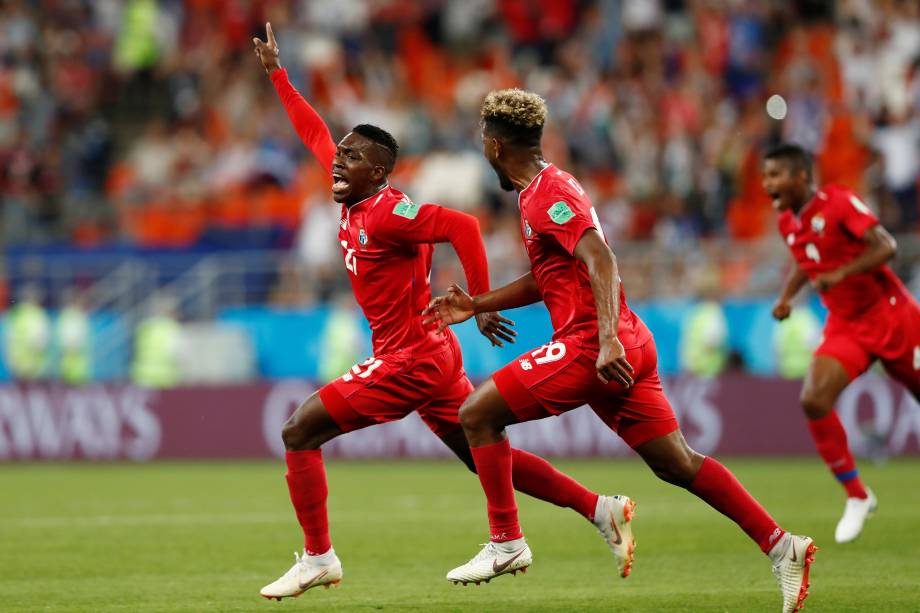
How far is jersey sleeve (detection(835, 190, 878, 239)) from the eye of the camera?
1016 centimetres

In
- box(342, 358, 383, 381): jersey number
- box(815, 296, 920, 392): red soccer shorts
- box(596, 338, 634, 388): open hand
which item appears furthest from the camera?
box(815, 296, 920, 392): red soccer shorts

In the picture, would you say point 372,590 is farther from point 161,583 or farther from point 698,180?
point 698,180

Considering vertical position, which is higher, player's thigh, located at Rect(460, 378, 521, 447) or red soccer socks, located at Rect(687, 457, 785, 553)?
player's thigh, located at Rect(460, 378, 521, 447)

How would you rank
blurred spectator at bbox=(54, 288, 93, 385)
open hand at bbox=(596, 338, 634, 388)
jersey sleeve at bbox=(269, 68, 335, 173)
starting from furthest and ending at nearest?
blurred spectator at bbox=(54, 288, 93, 385) < jersey sleeve at bbox=(269, 68, 335, 173) < open hand at bbox=(596, 338, 634, 388)

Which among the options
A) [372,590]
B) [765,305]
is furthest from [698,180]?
[372,590]

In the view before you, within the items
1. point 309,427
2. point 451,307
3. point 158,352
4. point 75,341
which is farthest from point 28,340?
point 451,307

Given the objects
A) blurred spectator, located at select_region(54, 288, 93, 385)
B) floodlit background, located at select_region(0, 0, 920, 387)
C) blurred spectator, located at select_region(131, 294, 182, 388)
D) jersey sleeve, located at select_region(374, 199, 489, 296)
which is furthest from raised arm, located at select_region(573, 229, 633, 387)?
blurred spectator, located at select_region(54, 288, 93, 385)

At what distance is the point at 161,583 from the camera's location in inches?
329

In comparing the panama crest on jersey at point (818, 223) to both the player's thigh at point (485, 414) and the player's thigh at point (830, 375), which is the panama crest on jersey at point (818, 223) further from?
the player's thigh at point (485, 414)

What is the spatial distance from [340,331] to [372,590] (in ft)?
38.5

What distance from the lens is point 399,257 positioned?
781 cm

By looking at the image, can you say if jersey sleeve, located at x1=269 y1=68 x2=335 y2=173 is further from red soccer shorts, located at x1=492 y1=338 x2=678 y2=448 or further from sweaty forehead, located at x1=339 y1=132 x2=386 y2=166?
red soccer shorts, located at x1=492 y1=338 x2=678 y2=448

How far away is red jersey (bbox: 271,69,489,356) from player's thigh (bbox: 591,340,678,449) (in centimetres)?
96

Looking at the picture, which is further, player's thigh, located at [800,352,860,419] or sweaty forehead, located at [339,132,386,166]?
player's thigh, located at [800,352,860,419]
